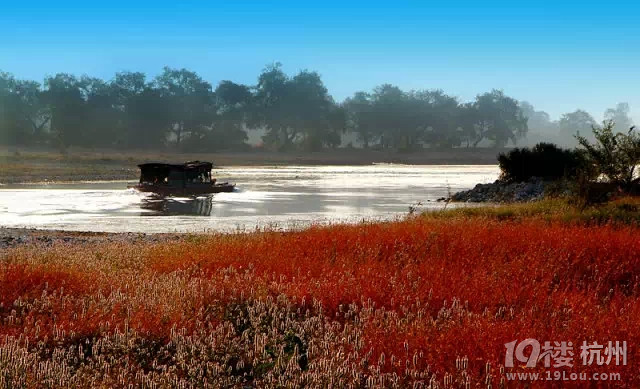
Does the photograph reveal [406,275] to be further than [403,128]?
No

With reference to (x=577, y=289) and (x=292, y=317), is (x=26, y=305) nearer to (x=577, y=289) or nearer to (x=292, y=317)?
(x=292, y=317)

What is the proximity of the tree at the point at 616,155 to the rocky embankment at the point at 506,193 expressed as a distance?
5.07 meters

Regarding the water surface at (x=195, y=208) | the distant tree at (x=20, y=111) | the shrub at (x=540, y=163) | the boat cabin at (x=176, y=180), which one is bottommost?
the water surface at (x=195, y=208)

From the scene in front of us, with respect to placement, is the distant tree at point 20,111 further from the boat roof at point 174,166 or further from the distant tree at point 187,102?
the boat roof at point 174,166

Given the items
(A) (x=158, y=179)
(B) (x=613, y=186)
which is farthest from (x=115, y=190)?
(B) (x=613, y=186)

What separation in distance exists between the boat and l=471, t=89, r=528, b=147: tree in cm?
11417

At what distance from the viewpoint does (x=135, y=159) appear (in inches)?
3610

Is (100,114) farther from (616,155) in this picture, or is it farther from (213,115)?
(616,155)

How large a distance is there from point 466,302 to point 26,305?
5.69m

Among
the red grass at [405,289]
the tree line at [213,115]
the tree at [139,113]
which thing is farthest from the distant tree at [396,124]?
the red grass at [405,289]

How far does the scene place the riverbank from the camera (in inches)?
2496

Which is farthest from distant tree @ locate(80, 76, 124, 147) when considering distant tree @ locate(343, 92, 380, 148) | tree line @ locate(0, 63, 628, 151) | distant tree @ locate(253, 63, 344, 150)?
distant tree @ locate(343, 92, 380, 148)

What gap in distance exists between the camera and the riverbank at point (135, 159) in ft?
208

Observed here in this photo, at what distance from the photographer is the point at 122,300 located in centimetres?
954
